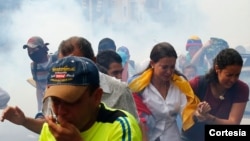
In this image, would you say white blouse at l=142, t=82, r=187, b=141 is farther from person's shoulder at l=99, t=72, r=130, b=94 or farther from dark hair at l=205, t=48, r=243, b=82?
person's shoulder at l=99, t=72, r=130, b=94

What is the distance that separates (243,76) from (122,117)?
97.6 inches

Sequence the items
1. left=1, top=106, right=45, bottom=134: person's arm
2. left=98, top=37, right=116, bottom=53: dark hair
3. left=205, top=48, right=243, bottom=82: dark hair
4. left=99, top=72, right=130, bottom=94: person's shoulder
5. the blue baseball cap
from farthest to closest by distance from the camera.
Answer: left=98, top=37, right=116, bottom=53: dark hair → left=205, top=48, right=243, bottom=82: dark hair → left=99, top=72, right=130, bottom=94: person's shoulder → left=1, top=106, right=45, bottom=134: person's arm → the blue baseball cap

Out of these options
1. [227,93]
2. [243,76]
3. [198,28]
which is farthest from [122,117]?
[198,28]

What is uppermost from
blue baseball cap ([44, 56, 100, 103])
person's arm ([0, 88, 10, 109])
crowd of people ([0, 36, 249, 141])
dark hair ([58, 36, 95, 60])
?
blue baseball cap ([44, 56, 100, 103])

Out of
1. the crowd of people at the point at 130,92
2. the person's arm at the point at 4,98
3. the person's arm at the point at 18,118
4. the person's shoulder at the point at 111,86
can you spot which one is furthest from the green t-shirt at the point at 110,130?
the person's arm at the point at 4,98

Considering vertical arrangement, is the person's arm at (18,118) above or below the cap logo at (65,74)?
below

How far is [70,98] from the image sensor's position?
3.81 feet

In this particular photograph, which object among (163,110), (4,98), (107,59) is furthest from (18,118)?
(4,98)

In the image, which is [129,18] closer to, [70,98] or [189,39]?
[189,39]

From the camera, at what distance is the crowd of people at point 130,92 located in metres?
1.18

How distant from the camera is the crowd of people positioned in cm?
118

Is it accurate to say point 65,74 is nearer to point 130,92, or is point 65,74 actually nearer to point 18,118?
point 18,118

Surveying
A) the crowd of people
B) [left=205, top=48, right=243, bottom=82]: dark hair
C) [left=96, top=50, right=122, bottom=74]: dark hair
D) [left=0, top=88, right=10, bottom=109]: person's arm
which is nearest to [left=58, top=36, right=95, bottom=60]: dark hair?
the crowd of people

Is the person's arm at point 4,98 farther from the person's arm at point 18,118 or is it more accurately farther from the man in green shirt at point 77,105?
the man in green shirt at point 77,105
